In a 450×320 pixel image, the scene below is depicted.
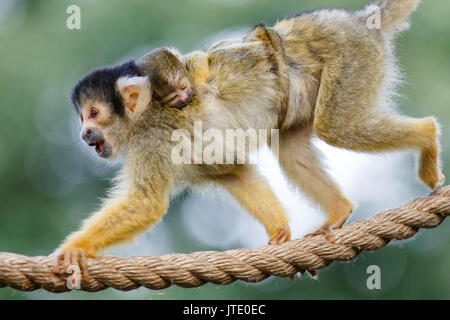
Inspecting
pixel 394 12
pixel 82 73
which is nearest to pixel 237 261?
pixel 394 12

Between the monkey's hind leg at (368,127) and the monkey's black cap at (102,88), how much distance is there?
158 cm

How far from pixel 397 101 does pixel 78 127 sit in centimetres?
264

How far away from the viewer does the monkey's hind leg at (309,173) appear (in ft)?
15.7

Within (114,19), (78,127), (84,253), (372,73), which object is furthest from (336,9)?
(114,19)

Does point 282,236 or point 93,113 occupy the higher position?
point 93,113

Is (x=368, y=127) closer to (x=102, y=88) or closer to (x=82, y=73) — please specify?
(x=102, y=88)

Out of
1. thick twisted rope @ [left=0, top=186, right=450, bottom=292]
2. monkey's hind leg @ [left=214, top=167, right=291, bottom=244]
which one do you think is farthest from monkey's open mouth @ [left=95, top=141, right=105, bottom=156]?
thick twisted rope @ [left=0, top=186, right=450, bottom=292]

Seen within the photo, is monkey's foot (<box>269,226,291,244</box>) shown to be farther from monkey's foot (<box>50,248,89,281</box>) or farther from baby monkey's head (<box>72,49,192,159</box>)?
monkey's foot (<box>50,248,89,281</box>)

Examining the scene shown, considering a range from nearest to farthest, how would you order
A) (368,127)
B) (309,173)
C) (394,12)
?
(368,127), (394,12), (309,173)

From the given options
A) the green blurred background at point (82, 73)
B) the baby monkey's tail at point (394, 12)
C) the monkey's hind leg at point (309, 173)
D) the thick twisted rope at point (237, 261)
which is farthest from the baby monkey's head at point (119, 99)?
the green blurred background at point (82, 73)

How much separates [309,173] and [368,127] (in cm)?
81

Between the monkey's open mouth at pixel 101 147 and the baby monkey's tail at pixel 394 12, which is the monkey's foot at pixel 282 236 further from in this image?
the baby monkey's tail at pixel 394 12

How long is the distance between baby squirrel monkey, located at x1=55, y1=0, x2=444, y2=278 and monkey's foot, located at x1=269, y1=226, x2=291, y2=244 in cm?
1

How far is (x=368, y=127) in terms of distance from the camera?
431cm
